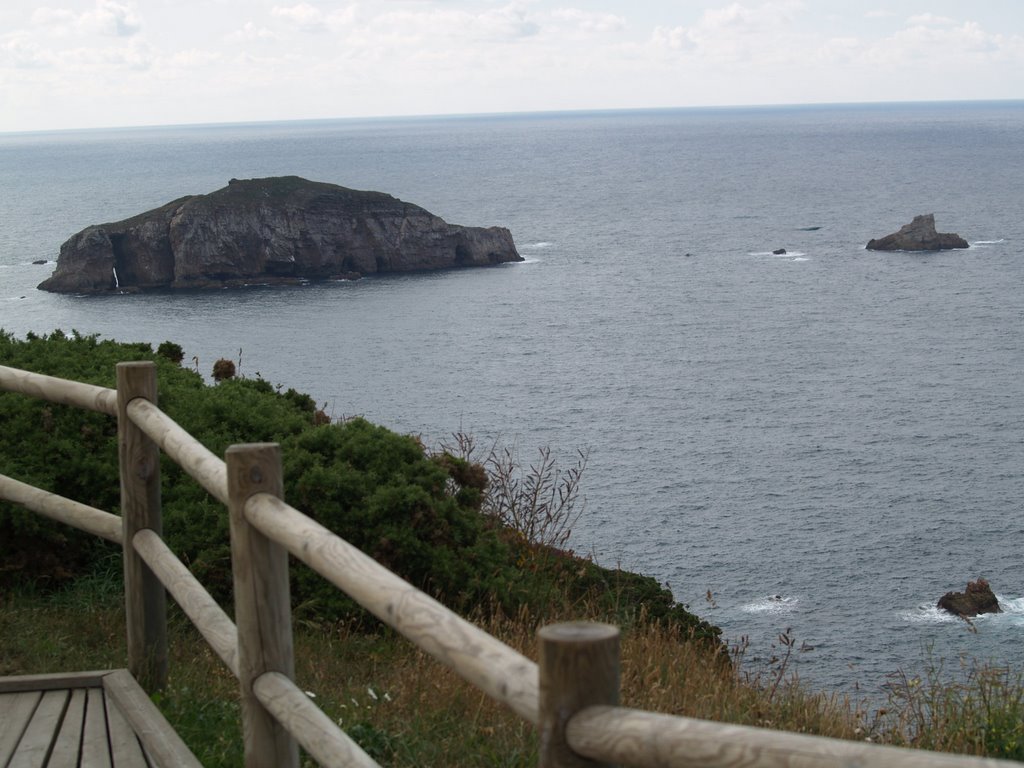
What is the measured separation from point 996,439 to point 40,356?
4883cm

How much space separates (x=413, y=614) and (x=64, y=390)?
153 inches

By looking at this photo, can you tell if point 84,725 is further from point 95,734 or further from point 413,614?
point 413,614

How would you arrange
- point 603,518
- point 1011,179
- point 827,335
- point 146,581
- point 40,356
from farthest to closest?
point 1011,179 < point 827,335 < point 603,518 < point 40,356 < point 146,581

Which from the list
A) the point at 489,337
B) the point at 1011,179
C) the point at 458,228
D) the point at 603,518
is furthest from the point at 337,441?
the point at 1011,179

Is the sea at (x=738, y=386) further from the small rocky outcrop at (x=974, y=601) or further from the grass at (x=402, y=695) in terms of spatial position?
the grass at (x=402, y=695)

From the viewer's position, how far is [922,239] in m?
107

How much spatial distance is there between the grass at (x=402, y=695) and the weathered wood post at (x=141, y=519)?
7.5 inches

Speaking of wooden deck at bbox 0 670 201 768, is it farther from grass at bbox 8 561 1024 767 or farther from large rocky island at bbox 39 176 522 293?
large rocky island at bbox 39 176 522 293

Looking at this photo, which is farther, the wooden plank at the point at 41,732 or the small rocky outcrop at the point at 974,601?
the small rocky outcrop at the point at 974,601

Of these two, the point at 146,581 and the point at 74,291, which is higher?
the point at 146,581

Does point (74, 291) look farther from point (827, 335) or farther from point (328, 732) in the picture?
point (328, 732)

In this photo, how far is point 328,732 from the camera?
3.48 meters

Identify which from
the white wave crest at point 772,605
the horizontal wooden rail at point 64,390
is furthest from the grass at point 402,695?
the white wave crest at point 772,605

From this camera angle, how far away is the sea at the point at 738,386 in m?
37.5
